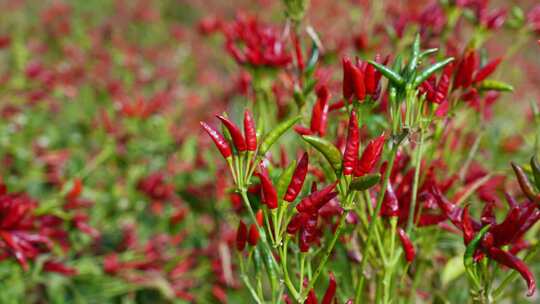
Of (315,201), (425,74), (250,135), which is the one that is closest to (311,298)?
(315,201)

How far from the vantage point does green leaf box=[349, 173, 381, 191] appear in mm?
915

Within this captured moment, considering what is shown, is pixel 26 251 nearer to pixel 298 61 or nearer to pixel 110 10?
pixel 298 61

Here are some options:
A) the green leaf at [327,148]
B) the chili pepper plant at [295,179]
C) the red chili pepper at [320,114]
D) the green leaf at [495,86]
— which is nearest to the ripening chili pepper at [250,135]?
the chili pepper plant at [295,179]

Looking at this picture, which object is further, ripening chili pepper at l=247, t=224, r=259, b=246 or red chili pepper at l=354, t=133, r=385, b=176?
ripening chili pepper at l=247, t=224, r=259, b=246

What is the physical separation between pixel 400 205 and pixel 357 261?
15 centimetres

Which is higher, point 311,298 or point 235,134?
point 235,134

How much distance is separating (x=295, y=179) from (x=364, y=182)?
118mm

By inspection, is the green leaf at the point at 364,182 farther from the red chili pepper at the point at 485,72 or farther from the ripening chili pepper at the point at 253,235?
the red chili pepper at the point at 485,72

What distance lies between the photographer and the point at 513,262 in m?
1.01

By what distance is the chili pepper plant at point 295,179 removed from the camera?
1041 mm

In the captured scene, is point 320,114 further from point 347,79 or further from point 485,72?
point 485,72

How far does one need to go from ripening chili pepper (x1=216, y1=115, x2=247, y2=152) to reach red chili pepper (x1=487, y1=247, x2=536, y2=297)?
1.37ft

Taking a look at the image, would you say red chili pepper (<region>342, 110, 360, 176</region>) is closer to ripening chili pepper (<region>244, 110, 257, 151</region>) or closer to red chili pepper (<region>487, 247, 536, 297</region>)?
ripening chili pepper (<region>244, 110, 257, 151</region>)

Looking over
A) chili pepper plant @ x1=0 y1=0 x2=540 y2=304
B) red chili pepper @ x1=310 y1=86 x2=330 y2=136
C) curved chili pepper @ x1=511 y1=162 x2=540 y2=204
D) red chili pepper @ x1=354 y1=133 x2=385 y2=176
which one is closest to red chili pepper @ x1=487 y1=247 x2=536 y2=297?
chili pepper plant @ x1=0 y1=0 x2=540 y2=304
